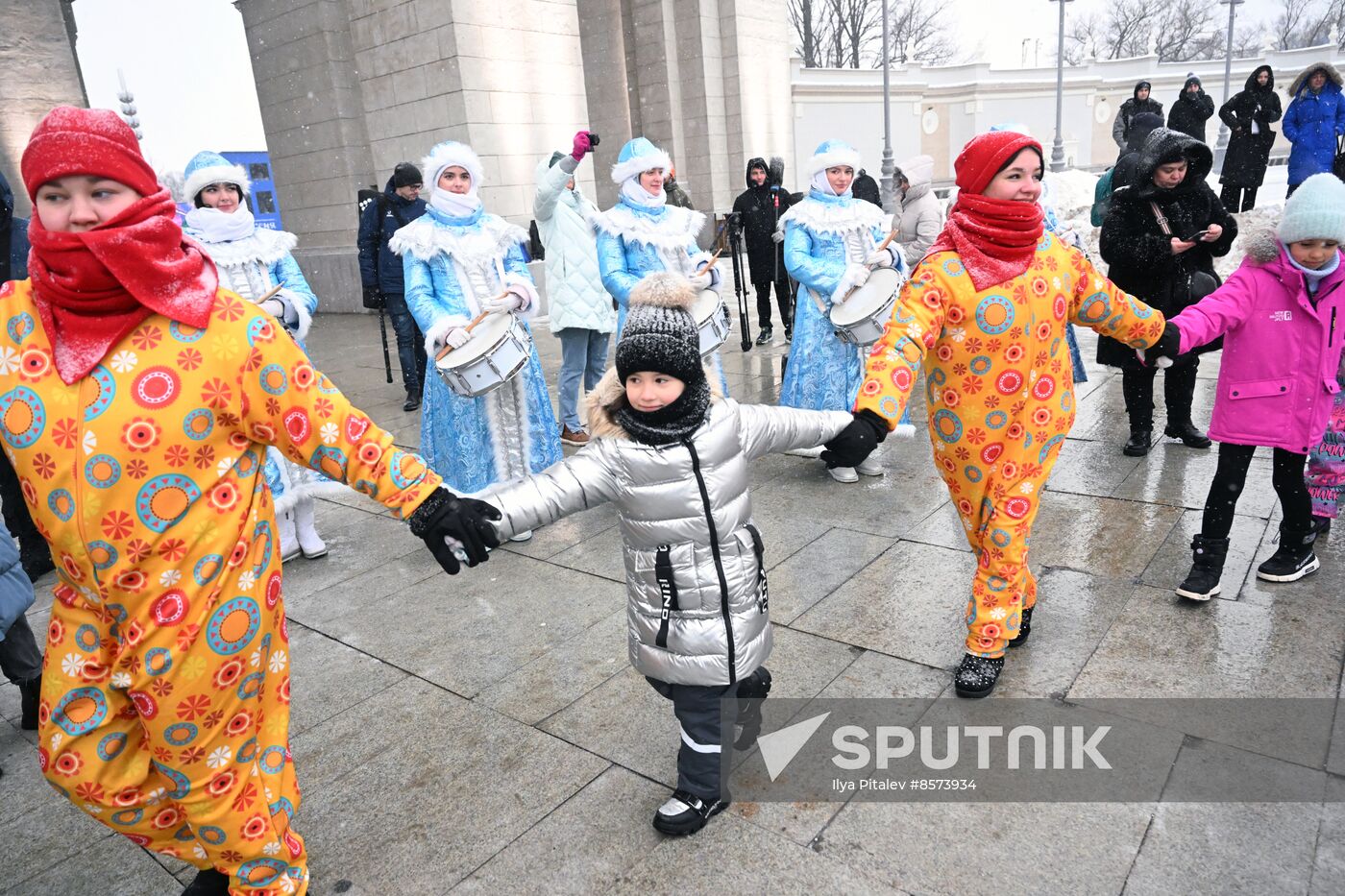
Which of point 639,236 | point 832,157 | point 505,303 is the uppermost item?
point 832,157

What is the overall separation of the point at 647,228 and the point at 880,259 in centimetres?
139

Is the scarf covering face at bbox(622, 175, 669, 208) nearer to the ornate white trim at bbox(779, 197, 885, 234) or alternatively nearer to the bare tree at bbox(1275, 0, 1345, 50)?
the ornate white trim at bbox(779, 197, 885, 234)

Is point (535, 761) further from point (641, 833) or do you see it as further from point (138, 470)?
point (138, 470)

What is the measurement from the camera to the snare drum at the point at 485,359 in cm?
415

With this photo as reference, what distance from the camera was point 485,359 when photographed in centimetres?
417

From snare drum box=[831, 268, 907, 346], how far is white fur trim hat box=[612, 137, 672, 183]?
1414mm

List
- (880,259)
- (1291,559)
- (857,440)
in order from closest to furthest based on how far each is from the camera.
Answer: (857,440)
(1291,559)
(880,259)

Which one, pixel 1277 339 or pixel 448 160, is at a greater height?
pixel 448 160

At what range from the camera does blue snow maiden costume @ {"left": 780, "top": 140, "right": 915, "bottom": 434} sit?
5262mm

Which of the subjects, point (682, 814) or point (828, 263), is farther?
point (828, 263)

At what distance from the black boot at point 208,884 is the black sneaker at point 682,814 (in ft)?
3.85

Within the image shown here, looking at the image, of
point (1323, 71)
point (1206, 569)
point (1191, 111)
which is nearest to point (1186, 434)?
point (1206, 569)

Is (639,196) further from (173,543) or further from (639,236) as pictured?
(173,543)

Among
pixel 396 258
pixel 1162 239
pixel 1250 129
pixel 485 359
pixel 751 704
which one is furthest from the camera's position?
pixel 1250 129
